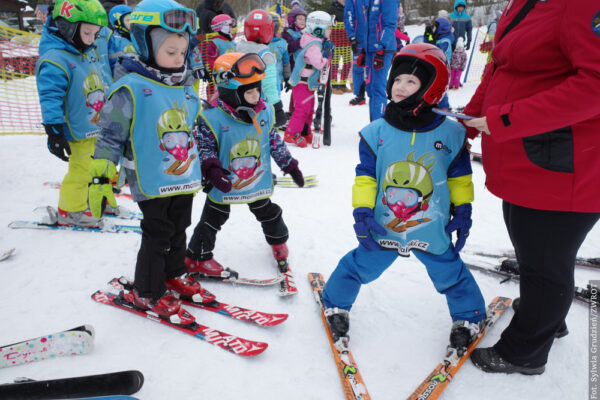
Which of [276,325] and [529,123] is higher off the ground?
[529,123]

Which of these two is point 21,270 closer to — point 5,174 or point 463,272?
point 5,174

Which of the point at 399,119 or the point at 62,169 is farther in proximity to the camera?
the point at 62,169

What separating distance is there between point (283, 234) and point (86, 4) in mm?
2467

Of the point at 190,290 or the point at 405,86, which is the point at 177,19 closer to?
the point at 405,86

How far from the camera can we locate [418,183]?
2139mm

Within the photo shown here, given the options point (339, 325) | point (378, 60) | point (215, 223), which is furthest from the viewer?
point (378, 60)

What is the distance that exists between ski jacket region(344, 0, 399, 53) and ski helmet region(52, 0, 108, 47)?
4733mm

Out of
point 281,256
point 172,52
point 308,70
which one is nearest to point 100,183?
point 172,52

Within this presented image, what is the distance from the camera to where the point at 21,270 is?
3141 mm

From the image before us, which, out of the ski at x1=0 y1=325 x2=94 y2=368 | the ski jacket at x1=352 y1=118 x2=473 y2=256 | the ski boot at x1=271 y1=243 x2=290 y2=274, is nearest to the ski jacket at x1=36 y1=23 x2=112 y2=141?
the ski at x1=0 y1=325 x2=94 y2=368

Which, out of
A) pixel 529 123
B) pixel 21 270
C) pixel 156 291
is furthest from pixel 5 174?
pixel 529 123

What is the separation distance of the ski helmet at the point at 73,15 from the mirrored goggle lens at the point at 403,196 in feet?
9.38

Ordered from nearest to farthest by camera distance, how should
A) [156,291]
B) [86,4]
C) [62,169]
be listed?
[156,291]
[86,4]
[62,169]

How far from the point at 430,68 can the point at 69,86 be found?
3050mm
